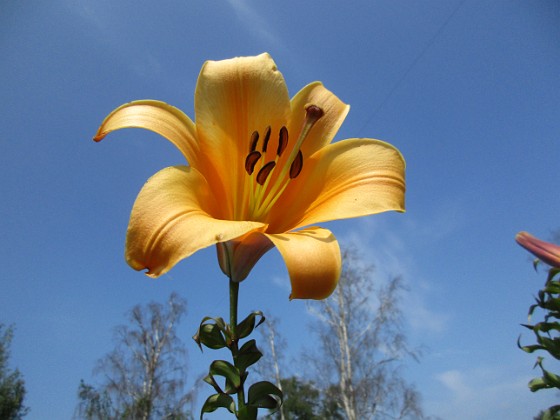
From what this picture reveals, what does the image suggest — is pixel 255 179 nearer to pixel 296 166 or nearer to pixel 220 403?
→ pixel 296 166

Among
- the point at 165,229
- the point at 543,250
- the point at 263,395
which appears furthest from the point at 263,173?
the point at 543,250

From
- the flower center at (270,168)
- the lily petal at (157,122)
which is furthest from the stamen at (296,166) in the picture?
the lily petal at (157,122)

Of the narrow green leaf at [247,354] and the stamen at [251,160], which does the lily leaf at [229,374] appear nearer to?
the narrow green leaf at [247,354]

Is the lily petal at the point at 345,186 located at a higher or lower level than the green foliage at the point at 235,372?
higher

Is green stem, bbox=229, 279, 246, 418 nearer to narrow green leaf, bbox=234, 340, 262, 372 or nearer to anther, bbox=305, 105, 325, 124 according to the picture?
narrow green leaf, bbox=234, 340, 262, 372

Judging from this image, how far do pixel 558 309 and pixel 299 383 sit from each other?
2310 centimetres

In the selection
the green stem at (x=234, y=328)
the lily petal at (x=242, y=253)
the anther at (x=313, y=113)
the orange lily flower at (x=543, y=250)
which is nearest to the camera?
the green stem at (x=234, y=328)

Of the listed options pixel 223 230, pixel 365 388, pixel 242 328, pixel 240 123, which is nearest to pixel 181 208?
pixel 223 230

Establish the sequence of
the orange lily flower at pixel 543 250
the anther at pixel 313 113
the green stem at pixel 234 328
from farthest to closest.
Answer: the orange lily flower at pixel 543 250 < the anther at pixel 313 113 < the green stem at pixel 234 328

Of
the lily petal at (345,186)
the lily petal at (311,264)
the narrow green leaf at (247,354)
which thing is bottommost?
the narrow green leaf at (247,354)

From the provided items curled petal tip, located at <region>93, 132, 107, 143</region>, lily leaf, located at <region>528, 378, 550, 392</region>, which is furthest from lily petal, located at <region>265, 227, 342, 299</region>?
lily leaf, located at <region>528, 378, 550, 392</region>

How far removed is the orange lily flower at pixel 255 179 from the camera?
0.53 meters

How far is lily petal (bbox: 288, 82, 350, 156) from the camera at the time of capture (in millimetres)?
844

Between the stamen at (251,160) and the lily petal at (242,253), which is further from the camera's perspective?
the stamen at (251,160)
